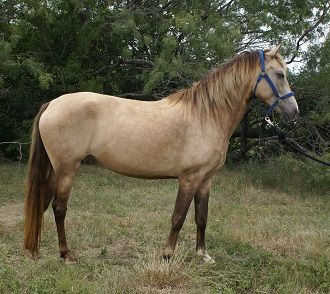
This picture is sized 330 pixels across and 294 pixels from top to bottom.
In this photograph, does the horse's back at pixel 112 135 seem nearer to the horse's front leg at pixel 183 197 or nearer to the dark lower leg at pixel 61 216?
the horse's front leg at pixel 183 197

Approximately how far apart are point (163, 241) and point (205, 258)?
0.79 meters

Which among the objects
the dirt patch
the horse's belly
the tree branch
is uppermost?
the tree branch

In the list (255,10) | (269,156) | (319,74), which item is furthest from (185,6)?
(269,156)

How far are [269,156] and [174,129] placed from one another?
317 inches

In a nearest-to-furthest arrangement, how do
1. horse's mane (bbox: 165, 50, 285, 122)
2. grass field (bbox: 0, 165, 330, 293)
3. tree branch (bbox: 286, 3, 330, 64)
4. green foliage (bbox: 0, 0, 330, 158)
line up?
grass field (bbox: 0, 165, 330, 293) < horse's mane (bbox: 165, 50, 285, 122) < green foliage (bbox: 0, 0, 330, 158) < tree branch (bbox: 286, 3, 330, 64)

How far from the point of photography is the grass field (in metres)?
3.38

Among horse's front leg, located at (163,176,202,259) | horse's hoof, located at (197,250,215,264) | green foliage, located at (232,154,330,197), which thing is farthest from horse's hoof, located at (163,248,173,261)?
green foliage, located at (232,154,330,197)

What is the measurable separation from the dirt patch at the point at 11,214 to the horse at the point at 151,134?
65.9 inches

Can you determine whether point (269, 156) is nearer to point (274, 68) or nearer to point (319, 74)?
point (319, 74)

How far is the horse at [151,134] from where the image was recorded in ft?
12.9

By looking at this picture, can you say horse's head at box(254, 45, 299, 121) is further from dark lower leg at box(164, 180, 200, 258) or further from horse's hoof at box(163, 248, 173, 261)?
horse's hoof at box(163, 248, 173, 261)

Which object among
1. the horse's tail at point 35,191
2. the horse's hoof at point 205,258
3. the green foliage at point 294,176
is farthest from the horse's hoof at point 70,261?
the green foliage at point 294,176

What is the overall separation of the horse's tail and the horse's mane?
1.32 meters

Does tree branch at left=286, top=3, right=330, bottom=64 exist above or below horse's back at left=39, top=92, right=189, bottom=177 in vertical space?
above
